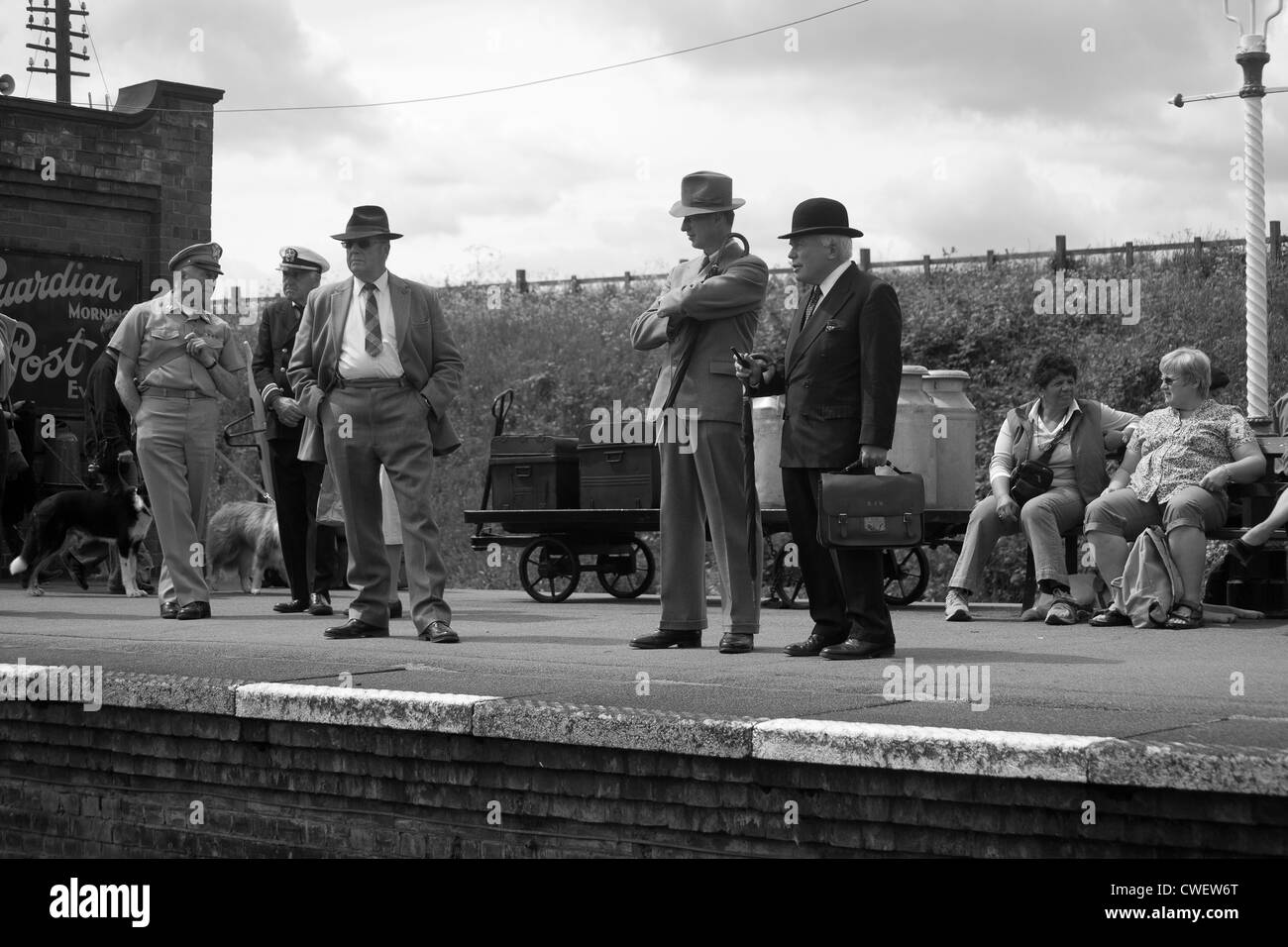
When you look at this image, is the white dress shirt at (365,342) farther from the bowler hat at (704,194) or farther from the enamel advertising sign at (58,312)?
the enamel advertising sign at (58,312)

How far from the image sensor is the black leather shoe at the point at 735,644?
828cm

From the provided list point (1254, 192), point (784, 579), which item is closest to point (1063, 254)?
point (1254, 192)

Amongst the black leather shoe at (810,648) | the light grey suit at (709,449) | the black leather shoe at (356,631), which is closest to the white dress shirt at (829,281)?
the light grey suit at (709,449)

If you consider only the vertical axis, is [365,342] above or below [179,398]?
above

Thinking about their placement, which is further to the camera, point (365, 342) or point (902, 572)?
point (902, 572)

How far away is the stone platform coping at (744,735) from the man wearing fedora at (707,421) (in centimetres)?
266

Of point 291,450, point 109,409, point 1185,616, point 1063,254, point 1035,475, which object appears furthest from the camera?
point 1063,254

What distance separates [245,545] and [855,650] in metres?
8.60

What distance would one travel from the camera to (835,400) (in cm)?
801

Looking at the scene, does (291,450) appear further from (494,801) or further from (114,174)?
(114,174)

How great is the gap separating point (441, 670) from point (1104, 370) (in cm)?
2194

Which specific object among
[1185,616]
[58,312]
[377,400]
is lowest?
[1185,616]

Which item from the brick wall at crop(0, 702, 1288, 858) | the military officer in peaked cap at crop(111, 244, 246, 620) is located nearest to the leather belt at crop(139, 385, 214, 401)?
the military officer in peaked cap at crop(111, 244, 246, 620)
